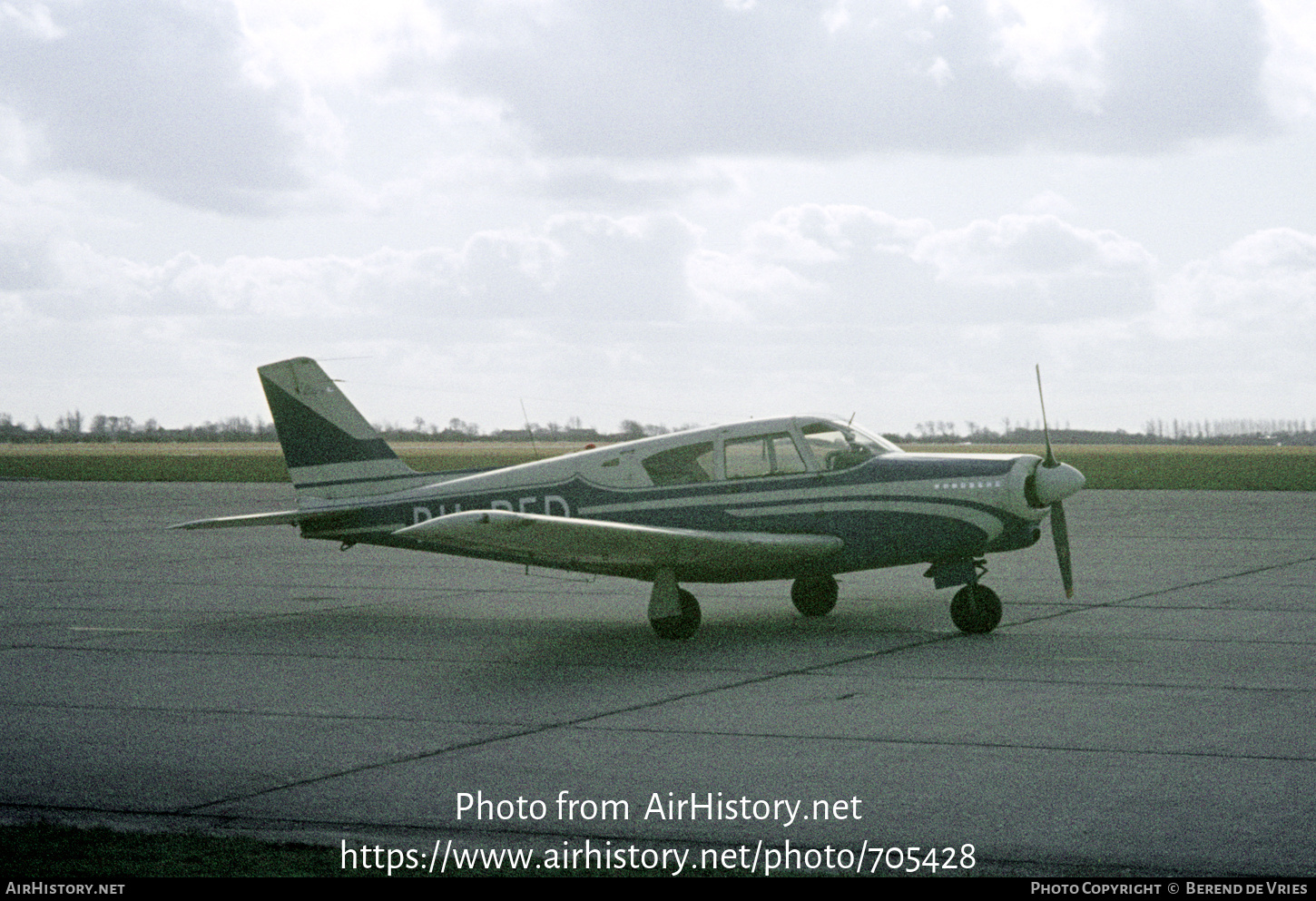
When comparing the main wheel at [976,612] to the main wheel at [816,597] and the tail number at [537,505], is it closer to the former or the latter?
the main wheel at [816,597]

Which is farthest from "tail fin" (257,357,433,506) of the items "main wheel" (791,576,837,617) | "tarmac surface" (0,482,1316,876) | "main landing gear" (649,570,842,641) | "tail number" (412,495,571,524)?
"main wheel" (791,576,837,617)

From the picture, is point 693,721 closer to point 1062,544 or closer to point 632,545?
point 632,545

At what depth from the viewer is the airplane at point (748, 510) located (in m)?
13.3

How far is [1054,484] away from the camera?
13.3 m

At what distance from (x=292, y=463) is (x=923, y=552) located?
6.74 meters

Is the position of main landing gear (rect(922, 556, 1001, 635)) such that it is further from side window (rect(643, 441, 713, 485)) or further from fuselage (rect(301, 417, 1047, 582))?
side window (rect(643, 441, 713, 485))

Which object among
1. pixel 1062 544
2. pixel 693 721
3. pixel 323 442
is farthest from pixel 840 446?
pixel 323 442

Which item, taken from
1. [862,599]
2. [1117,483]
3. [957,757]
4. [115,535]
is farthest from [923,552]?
[1117,483]

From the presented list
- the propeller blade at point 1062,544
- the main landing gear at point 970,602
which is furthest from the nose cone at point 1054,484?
the main landing gear at point 970,602

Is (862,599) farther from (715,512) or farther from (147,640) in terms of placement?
(147,640)

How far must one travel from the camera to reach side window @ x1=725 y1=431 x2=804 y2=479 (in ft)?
46.0

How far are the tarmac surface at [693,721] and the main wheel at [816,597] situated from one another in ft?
0.66

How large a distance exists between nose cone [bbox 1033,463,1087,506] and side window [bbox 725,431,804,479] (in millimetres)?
2207

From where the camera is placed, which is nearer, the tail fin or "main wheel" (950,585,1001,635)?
"main wheel" (950,585,1001,635)
